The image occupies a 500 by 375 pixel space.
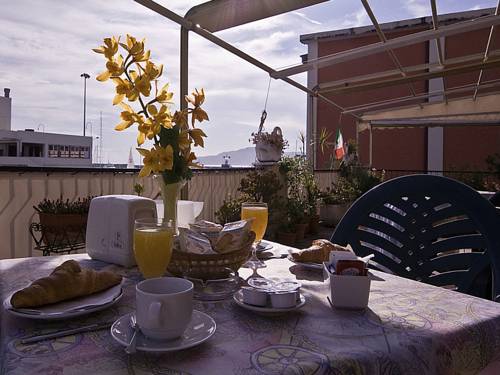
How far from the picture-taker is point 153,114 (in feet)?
3.63

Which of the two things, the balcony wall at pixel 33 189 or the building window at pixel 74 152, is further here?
the building window at pixel 74 152

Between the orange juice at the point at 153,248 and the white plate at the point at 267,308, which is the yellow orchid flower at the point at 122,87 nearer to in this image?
the orange juice at the point at 153,248

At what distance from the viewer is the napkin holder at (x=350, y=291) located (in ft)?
2.79

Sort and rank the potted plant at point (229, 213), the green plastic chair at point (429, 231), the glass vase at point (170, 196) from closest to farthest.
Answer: the glass vase at point (170, 196)
the green plastic chair at point (429, 231)
the potted plant at point (229, 213)

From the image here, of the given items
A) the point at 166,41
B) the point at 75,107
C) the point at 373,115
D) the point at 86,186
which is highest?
the point at 75,107

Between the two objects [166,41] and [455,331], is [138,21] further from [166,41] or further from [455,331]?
[455,331]

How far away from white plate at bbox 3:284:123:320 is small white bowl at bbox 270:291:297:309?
1.05ft

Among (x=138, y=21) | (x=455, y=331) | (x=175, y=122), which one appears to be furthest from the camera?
(x=138, y=21)

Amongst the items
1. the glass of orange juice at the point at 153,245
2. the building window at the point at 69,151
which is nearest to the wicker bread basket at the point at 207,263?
the glass of orange juice at the point at 153,245

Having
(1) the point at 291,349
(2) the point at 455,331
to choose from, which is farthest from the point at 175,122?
→ (2) the point at 455,331

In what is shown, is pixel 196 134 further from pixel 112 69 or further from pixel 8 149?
pixel 8 149

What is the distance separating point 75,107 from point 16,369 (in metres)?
35.4

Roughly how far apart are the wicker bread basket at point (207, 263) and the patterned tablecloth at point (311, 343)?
0.13 metres

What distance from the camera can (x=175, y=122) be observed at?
116 centimetres
